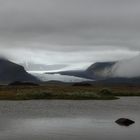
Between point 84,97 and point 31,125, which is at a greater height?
point 84,97

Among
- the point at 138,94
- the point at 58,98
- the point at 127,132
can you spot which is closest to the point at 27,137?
the point at 127,132

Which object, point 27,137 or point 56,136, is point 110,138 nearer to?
point 56,136

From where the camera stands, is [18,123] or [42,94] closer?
[18,123]

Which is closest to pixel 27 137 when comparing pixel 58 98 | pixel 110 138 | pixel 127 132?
pixel 110 138

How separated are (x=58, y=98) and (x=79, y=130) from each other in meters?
56.5

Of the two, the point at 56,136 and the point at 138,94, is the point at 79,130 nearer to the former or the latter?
the point at 56,136

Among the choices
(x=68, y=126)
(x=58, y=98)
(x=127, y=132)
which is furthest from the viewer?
(x=58, y=98)

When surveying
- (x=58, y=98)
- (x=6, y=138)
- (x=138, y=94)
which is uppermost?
(x=138, y=94)

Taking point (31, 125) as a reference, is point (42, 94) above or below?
above

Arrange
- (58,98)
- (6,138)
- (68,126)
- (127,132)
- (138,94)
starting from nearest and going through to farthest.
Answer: (6,138) → (127,132) → (68,126) → (58,98) → (138,94)

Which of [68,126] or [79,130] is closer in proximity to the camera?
[79,130]

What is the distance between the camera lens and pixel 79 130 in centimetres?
3534

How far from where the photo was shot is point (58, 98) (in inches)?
3610

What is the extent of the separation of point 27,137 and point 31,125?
841cm
